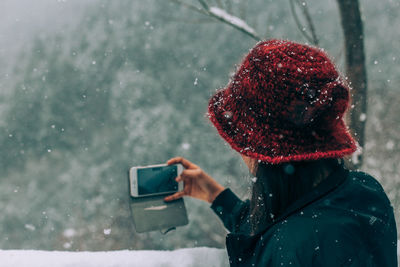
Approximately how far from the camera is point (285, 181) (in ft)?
2.82

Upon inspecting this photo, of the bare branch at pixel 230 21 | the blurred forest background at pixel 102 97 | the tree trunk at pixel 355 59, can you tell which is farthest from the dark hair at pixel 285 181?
the blurred forest background at pixel 102 97

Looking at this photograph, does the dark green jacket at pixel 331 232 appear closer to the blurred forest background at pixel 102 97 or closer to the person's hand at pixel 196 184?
the person's hand at pixel 196 184

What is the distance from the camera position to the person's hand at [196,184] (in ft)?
5.21

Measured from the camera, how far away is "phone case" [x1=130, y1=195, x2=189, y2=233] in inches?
63.5

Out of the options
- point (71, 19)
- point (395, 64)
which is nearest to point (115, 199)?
point (71, 19)

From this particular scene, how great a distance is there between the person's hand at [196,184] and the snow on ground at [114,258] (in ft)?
1.11

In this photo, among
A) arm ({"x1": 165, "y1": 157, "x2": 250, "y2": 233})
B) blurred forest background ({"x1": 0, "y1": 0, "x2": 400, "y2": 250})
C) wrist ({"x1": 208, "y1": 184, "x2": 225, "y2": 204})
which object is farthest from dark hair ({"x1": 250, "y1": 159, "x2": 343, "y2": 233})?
blurred forest background ({"x1": 0, "y1": 0, "x2": 400, "y2": 250})

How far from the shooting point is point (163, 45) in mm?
12094

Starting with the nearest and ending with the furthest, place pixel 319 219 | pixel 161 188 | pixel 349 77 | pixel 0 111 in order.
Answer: pixel 319 219 < pixel 161 188 < pixel 349 77 < pixel 0 111

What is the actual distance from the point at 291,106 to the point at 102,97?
12.0 meters

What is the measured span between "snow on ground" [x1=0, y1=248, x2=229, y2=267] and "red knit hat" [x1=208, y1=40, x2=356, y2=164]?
56 cm

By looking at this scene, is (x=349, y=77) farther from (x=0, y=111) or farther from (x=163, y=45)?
(x=0, y=111)

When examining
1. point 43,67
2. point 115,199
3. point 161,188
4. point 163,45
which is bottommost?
point 115,199

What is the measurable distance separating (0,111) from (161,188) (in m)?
12.3
